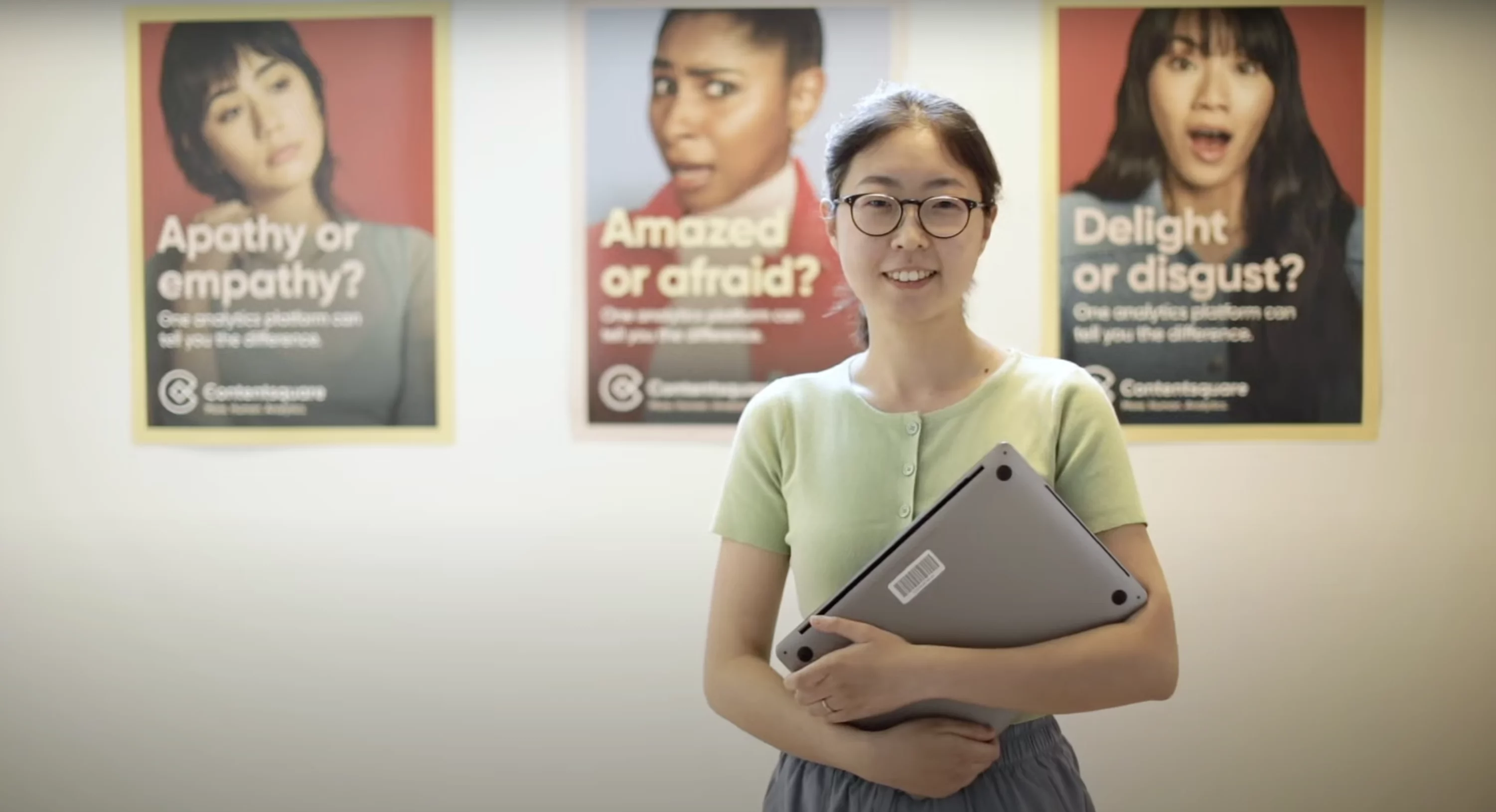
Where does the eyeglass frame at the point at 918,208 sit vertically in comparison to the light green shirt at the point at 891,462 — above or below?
above

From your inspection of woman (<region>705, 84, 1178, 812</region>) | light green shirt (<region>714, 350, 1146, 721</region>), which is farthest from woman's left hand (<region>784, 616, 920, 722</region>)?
light green shirt (<region>714, 350, 1146, 721</region>)

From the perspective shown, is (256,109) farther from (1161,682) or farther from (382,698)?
(1161,682)

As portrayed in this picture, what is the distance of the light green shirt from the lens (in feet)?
3.62

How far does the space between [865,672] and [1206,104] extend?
4.88 feet

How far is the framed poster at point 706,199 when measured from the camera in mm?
2074

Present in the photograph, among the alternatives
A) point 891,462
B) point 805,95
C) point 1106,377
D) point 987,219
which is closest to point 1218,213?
point 1106,377

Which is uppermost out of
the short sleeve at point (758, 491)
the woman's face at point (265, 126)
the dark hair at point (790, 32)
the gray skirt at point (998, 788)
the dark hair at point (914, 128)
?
the dark hair at point (790, 32)

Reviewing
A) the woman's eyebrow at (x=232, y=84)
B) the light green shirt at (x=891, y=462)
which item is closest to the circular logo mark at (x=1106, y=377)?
the light green shirt at (x=891, y=462)

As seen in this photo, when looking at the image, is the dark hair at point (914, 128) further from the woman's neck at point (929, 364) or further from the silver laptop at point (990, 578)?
the silver laptop at point (990, 578)

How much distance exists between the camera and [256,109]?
214cm

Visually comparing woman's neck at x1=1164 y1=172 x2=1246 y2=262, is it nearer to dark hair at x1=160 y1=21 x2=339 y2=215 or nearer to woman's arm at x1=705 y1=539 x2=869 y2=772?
woman's arm at x1=705 y1=539 x2=869 y2=772

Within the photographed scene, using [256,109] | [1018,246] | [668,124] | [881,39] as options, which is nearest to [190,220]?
[256,109]

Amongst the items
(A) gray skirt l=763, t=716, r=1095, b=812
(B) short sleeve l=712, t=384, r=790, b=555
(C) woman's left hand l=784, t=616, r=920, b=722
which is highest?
(B) short sleeve l=712, t=384, r=790, b=555

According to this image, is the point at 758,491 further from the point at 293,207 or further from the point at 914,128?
the point at 293,207
